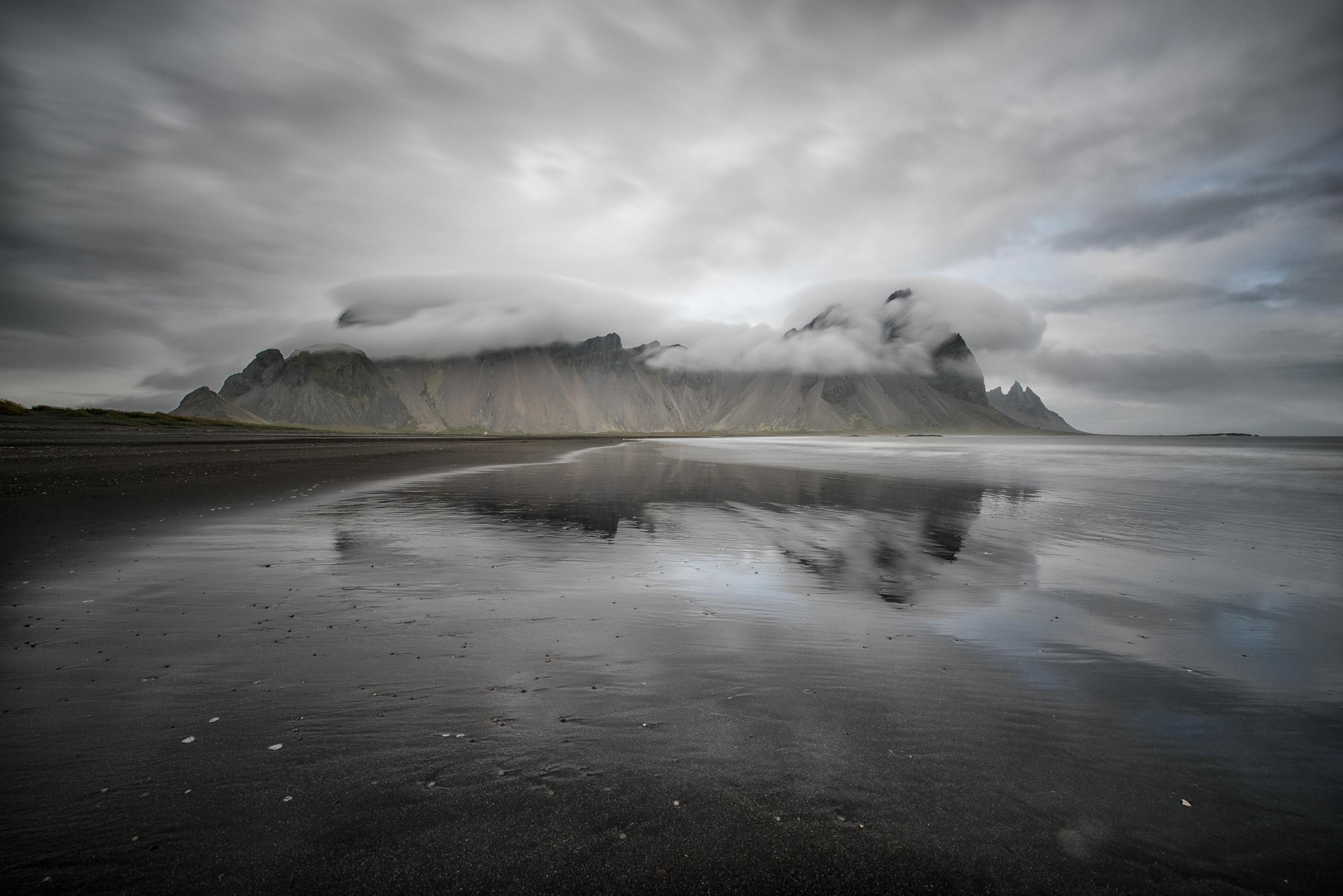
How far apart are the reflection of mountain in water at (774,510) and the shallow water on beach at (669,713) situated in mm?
476

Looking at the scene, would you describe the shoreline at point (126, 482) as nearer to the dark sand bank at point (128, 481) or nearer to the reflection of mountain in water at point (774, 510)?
the dark sand bank at point (128, 481)

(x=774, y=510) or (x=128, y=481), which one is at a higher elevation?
(x=128, y=481)

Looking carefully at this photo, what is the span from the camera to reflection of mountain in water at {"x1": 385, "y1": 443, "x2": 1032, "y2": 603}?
14.4m

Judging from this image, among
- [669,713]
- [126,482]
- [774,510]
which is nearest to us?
[669,713]

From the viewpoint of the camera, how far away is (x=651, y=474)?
41594 mm

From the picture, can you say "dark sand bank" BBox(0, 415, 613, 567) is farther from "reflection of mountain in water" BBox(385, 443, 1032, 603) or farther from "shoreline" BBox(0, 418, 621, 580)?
"reflection of mountain in water" BBox(385, 443, 1032, 603)

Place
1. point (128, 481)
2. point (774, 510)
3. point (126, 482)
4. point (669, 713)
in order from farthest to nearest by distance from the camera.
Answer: point (128, 481), point (126, 482), point (774, 510), point (669, 713)

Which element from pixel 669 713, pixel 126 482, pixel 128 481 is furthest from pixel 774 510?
pixel 128 481

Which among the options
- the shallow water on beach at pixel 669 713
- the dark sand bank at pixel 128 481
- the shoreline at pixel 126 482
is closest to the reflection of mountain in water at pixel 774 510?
the shallow water on beach at pixel 669 713

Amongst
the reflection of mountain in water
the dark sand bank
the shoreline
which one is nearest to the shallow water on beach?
the reflection of mountain in water

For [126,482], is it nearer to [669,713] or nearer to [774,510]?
[774,510]

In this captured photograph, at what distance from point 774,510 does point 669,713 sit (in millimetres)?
17415

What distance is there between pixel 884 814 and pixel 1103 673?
16.3 ft

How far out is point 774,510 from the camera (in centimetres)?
2295
